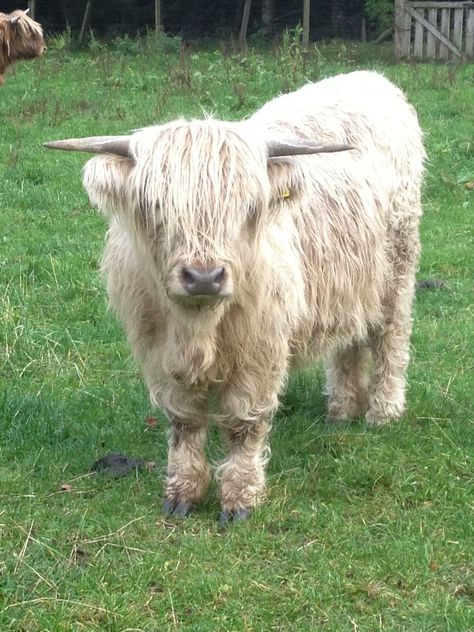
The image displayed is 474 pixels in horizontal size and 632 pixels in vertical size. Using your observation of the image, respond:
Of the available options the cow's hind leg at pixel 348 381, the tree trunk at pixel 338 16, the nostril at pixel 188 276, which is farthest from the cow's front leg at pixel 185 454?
the tree trunk at pixel 338 16

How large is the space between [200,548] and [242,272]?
0.96 meters

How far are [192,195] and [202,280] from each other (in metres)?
0.30

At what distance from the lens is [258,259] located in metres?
3.54

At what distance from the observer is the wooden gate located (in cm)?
1702

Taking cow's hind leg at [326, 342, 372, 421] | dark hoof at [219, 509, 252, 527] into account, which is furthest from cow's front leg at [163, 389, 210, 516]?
cow's hind leg at [326, 342, 372, 421]

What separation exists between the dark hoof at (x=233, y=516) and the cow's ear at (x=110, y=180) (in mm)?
1187

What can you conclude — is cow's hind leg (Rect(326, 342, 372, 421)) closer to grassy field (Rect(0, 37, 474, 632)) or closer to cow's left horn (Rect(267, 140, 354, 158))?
grassy field (Rect(0, 37, 474, 632))

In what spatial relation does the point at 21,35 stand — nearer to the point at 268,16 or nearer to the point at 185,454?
the point at 185,454

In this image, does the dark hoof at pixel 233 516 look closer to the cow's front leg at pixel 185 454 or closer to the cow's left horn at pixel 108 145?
the cow's front leg at pixel 185 454

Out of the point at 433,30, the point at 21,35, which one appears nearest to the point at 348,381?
the point at 21,35

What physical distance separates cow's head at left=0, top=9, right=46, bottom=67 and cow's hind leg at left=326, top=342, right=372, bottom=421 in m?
6.84

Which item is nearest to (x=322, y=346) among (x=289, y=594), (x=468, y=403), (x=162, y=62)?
(x=468, y=403)

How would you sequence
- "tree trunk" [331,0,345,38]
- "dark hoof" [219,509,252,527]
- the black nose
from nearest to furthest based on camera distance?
the black nose
"dark hoof" [219,509,252,527]
"tree trunk" [331,0,345,38]

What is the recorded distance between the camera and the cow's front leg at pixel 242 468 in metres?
3.78
